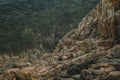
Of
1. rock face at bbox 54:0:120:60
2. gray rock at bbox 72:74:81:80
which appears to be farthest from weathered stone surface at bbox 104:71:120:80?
rock face at bbox 54:0:120:60

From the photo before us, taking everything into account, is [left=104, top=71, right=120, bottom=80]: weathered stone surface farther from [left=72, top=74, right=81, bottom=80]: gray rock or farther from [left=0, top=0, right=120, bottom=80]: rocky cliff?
[left=72, top=74, right=81, bottom=80]: gray rock

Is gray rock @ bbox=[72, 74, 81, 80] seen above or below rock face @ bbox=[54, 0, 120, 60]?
below

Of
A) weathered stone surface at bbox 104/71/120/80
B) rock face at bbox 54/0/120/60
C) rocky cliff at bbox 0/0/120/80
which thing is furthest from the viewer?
rock face at bbox 54/0/120/60

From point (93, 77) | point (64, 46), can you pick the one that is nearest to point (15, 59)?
point (64, 46)

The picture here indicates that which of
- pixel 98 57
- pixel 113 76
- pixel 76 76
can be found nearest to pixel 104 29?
pixel 98 57

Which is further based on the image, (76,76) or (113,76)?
(76,76)

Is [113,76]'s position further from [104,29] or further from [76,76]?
[104,29]

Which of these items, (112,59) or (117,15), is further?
(117,15)

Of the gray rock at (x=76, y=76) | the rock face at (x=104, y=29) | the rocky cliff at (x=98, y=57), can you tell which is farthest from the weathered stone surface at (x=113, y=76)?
the rock face at (x=104, y=29)

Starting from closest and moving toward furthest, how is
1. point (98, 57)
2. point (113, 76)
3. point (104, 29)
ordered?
1. point (113, 76)
2. point (98, 57)
3. point (104, 29)

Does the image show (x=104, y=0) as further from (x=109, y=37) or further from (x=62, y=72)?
(x=62, y=72)

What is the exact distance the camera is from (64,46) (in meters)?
134

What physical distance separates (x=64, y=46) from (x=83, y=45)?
27.5 meters

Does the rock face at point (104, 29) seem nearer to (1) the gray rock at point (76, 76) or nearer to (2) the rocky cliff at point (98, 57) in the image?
(2) the rocky cliff at point (98, 57)
